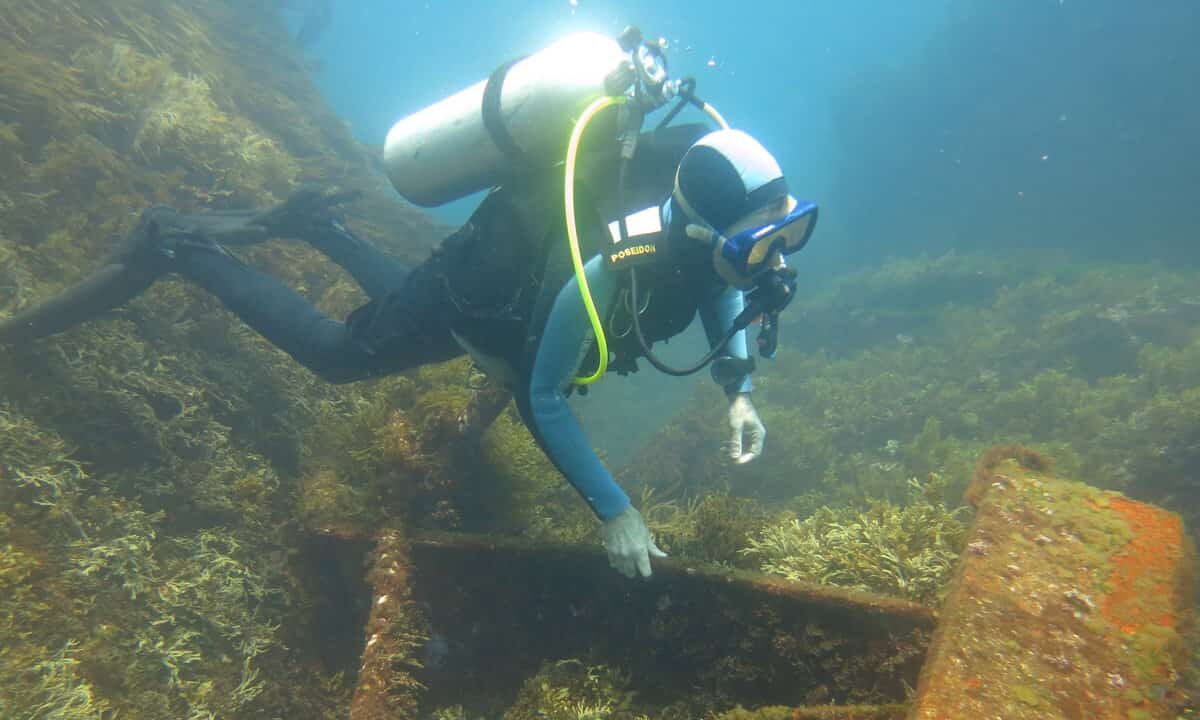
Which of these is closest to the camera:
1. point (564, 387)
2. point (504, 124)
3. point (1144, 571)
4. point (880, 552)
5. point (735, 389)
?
point (1144, 571)

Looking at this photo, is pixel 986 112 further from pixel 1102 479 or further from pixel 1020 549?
pixel 1020 549

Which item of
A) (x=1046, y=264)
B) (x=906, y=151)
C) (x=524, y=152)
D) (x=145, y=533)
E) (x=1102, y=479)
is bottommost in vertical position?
(x=1046, y=264)

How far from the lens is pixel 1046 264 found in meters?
23.6

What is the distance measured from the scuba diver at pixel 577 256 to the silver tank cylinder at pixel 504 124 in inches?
0.5

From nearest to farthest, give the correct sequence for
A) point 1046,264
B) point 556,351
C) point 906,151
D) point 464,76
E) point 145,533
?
point 556,351 < point 145,533 < point 1046,264 < point 906,151 < point 464,76

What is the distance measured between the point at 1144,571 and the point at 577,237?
291 cm

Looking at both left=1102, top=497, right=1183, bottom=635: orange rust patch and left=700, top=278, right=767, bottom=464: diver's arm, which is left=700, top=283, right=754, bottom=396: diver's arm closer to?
left=700, top=278, right=767, bottom=464: diver's arm

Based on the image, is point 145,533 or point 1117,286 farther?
point 1117,286

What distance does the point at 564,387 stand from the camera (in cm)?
298

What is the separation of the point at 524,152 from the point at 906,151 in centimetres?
4337

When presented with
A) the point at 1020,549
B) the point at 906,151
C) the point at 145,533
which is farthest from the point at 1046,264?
the point at 145,533

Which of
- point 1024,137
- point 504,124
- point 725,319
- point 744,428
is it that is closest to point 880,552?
point 744,428

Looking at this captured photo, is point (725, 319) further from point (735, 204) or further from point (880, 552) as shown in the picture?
point (880, 552)

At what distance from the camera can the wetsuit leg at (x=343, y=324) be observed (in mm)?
3773
